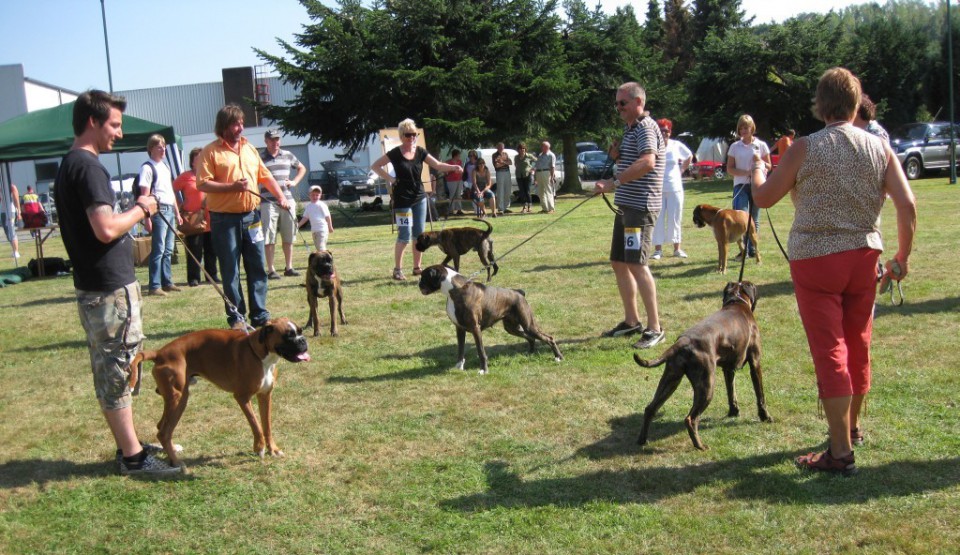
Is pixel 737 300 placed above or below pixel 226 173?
below

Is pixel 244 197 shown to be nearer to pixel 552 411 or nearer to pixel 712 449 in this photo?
pixel 552 411

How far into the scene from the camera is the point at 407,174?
959cm

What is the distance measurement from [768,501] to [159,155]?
355 inches

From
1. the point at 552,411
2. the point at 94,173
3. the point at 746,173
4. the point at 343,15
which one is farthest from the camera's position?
the point at 343,15

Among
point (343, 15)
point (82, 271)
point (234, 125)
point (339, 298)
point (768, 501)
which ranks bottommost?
point (768, 501)

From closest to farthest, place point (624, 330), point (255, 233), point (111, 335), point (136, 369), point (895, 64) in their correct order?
point (111, 335) < point (136, 369) < point (255, 233) < point (624, 330) < point (895, 64)

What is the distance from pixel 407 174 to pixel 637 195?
4.14 metres

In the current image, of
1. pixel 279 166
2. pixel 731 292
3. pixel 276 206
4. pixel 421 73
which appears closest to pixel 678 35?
pixel 421 73

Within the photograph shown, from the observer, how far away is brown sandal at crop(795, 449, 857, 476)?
3.70 metres

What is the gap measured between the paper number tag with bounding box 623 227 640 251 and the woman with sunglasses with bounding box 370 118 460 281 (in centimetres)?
358

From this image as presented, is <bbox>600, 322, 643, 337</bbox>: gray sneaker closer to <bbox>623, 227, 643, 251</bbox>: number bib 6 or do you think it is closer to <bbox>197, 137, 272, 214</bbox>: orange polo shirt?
<bbox>623, 227, 643, 251</bbox>: number bib 6

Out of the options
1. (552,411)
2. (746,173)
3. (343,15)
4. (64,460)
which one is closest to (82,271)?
(64,460)

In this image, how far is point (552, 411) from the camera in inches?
195

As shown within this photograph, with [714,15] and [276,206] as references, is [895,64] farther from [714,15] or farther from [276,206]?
[276,206]
